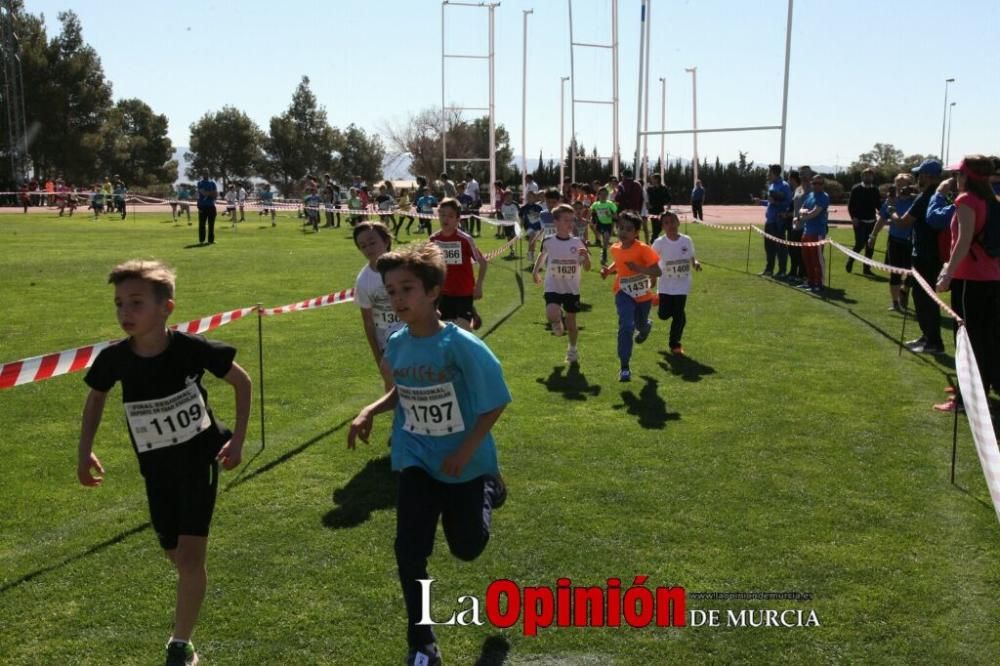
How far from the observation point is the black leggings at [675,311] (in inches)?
437

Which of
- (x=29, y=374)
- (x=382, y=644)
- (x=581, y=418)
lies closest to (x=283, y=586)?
(x=382, y=644)

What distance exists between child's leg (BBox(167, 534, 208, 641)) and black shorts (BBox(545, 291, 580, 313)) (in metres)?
6.92

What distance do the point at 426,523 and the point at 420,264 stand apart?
3.85 feet

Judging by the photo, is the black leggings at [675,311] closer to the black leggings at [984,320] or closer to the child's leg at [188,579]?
the black leggings at [984,320]

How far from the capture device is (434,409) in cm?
410

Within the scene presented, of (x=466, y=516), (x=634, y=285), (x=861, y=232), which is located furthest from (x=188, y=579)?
(x=861, y=232)

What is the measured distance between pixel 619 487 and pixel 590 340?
19.9 feet

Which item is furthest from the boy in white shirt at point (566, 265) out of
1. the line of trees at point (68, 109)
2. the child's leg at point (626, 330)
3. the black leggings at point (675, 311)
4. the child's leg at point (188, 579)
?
the line of trees at point (68, 109)

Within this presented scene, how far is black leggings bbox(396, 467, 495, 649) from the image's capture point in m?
4.00

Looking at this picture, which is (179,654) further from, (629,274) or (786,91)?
(786,91)

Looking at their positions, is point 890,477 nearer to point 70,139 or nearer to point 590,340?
point 590,340

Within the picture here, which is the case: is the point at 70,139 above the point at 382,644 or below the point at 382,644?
above

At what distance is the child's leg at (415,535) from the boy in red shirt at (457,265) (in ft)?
14.9

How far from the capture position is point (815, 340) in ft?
40.3
